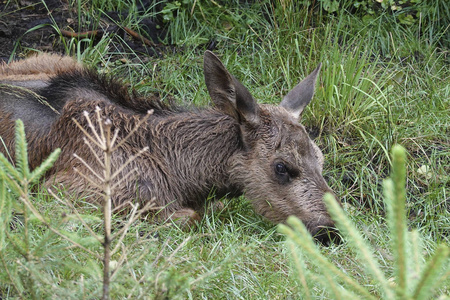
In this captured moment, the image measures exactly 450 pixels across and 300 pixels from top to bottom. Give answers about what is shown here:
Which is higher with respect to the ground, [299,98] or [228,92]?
[228,92]

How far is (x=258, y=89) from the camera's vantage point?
6750 mm

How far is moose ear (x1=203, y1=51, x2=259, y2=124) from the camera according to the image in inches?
196

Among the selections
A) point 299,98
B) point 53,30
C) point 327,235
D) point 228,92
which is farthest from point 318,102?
point 53,30

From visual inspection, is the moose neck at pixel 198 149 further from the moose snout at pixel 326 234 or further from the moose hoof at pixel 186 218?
the moose snout at pixel 326 234

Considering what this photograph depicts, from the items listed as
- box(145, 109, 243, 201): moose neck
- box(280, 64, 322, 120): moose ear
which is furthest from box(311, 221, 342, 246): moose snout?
box(280, 64, 322, 120): moose ear

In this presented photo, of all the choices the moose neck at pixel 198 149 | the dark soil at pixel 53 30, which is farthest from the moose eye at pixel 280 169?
the dark soil at pixel 53 30

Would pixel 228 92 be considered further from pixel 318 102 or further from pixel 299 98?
pixel 318 102

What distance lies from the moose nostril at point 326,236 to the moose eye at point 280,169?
0.55m

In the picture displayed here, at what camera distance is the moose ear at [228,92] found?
4984 mm

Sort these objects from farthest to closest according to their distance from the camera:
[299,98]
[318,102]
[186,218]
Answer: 1. [318,102]
2. [299,98]
3. [186,218]

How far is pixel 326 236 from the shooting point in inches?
187

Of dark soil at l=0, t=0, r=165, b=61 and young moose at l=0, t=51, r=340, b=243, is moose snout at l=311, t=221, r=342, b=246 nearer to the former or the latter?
young moose at l=0, t=51, r=340, b=243

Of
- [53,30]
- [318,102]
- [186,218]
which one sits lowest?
[186,218]

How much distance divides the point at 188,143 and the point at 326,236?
1335 mm
